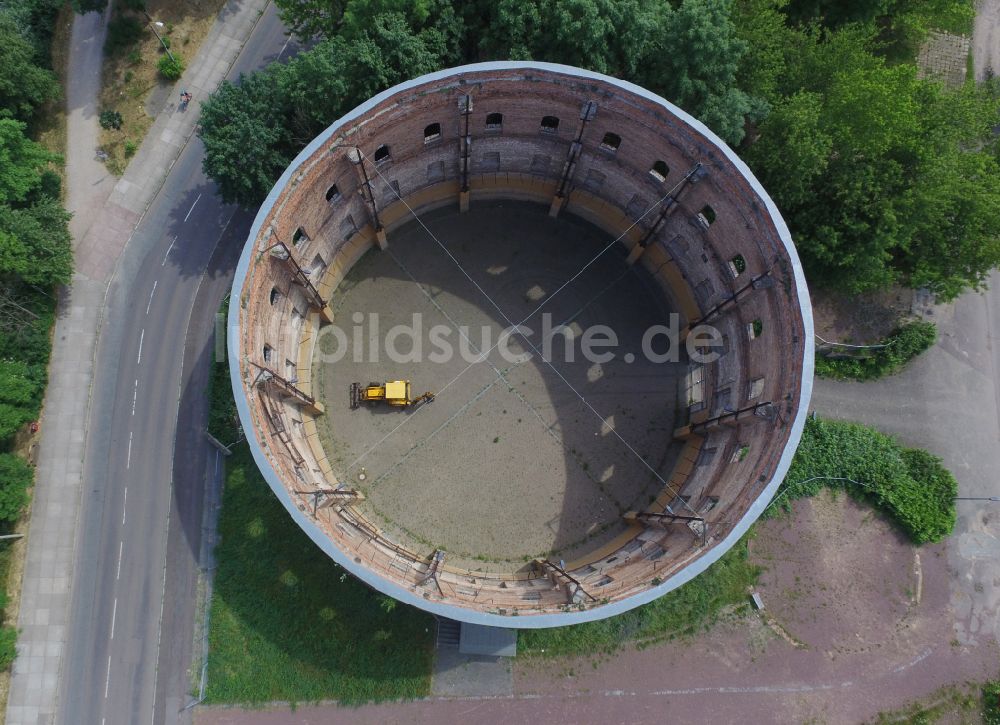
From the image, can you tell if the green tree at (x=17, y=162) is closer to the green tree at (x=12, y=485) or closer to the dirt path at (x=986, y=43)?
the green tree at (x=12, y=485)

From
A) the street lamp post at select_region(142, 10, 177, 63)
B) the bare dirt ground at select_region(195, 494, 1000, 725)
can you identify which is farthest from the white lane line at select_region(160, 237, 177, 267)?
the bare dirt ground at select_region(195, 494, 1000, 725)

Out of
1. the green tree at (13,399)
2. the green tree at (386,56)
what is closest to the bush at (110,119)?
the green tree at (13,399)

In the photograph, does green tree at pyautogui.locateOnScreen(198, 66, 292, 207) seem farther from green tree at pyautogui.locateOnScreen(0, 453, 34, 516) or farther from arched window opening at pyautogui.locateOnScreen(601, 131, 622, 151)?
green tree at pyautogui.locateOnScreen(0, 453, 34, 516)

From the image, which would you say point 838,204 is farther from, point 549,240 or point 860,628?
point 860,628

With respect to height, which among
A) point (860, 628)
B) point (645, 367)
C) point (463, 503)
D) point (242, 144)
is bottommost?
point (860, 628)

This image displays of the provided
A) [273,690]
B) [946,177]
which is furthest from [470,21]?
[273,690]
